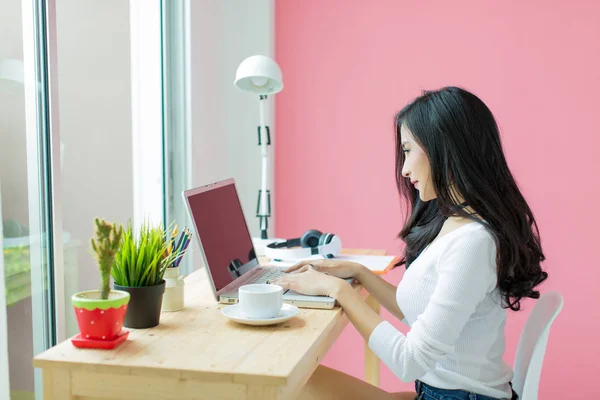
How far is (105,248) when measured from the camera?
3.73 ft

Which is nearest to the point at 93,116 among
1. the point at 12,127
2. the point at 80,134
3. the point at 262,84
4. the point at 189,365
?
the point at 80,134

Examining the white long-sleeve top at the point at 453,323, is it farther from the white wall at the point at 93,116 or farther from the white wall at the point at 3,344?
the white wall at the point at 93,116

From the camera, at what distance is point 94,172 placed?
1975 millimetres

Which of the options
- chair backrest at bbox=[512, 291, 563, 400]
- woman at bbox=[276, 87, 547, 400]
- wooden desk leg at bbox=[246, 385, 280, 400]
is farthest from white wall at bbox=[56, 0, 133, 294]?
chair backrest at bbox=[512, 291, 563, 400]

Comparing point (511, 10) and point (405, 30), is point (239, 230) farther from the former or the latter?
point (511, 10)

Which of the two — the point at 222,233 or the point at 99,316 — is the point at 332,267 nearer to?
the point at 222,233

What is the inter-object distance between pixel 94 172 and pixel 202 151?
1.76 ft

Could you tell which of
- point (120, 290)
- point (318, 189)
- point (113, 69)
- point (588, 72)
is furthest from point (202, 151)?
point (588, 72)

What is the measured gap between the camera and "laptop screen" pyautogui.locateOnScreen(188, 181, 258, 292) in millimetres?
1498

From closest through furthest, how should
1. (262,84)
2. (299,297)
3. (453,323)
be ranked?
(453,323) → (299,297) → (262,84)

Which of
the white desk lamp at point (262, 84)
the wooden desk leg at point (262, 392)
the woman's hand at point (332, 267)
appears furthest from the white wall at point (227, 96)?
the wooden desk leg at point (262, 392)

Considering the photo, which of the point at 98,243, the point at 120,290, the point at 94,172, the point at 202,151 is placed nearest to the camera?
the point at 98,243

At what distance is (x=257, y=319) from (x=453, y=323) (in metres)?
0.38

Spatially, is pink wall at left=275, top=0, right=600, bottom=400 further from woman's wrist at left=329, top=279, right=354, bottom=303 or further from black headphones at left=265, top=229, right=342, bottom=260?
woman's wrist at left=329, top=279, right=354, bottom=303
